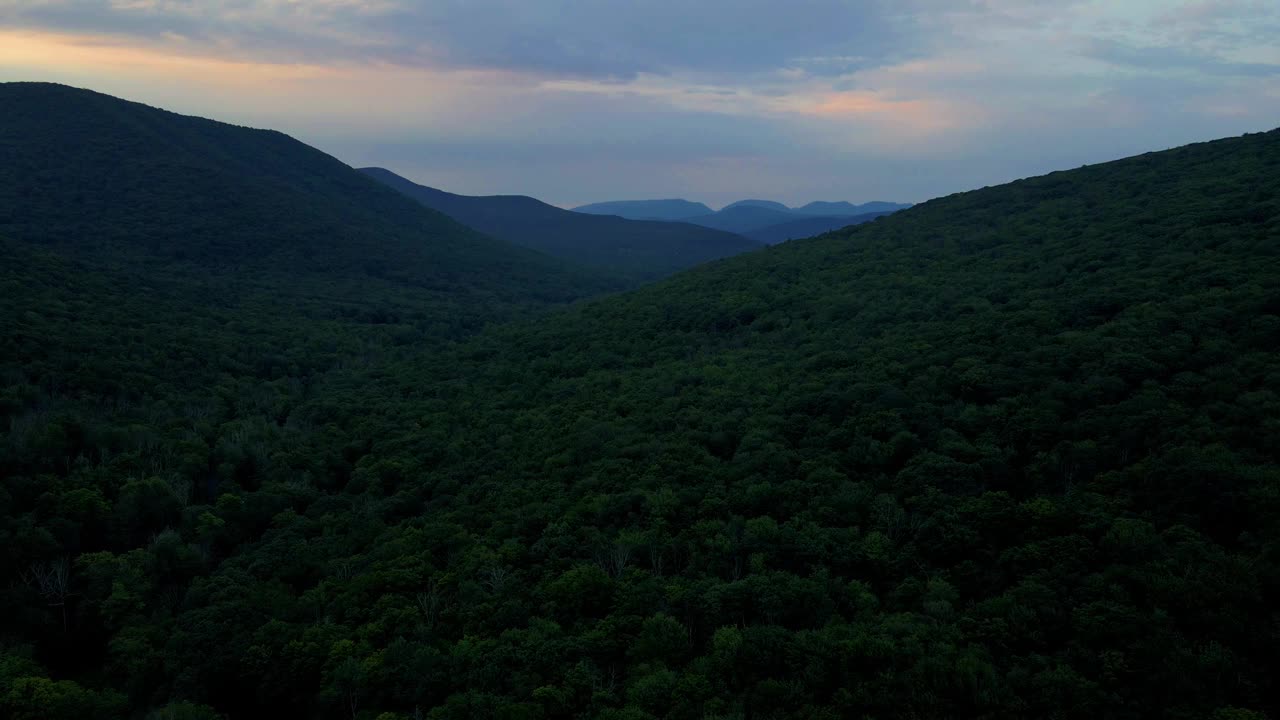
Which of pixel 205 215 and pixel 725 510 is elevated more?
pixel 205 215

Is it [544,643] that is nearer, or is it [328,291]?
[544,643]

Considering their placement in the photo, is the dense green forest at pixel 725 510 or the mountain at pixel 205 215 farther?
the mountain at pixel 205 215

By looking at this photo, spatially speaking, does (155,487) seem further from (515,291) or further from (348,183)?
(348,183)

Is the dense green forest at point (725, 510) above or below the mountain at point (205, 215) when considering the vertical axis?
below

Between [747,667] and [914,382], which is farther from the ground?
[914,382]

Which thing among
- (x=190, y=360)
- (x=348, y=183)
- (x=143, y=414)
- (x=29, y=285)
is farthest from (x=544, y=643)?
(x=348, y=183)

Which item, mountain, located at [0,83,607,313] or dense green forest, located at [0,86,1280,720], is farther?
mountain, located at [0,83,607,313]

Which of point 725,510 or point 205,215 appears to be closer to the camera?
point 725,510

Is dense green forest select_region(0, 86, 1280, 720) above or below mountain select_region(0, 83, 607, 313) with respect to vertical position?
below
